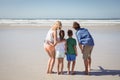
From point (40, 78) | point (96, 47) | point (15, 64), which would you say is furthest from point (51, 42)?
point (96, 47)

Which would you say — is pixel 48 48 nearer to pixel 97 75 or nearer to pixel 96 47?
pixel 97 75

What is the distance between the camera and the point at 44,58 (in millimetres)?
12102

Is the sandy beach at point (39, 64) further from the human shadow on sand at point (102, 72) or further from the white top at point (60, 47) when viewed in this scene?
the white top at point (60, 47)

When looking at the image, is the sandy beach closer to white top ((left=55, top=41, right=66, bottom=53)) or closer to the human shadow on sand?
the human shadow on sand

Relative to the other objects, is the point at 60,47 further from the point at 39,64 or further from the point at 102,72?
the point at 39,64

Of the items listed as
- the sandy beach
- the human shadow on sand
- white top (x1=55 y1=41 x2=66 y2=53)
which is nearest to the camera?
the sandy beach

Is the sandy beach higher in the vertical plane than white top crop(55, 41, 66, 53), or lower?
lower

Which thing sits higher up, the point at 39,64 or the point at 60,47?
the point at 60,47

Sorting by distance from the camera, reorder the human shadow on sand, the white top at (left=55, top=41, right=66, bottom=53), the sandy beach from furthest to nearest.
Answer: the human shadow on sand < the white top at (left=55, top=41, right=66, bottom=53) < the sandy beach

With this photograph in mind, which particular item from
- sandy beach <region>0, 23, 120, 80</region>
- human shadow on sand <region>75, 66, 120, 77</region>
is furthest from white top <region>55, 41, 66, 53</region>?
human shadow on sand <region>75, 66, 120, 77</region>

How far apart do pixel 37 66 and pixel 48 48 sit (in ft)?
4.57

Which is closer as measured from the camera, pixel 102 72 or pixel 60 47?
pixel 60 47

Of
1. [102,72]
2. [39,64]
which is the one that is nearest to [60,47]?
[102,72]

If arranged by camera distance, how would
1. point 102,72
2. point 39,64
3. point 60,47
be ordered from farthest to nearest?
point 39,64, point 102,72, point 60,47
